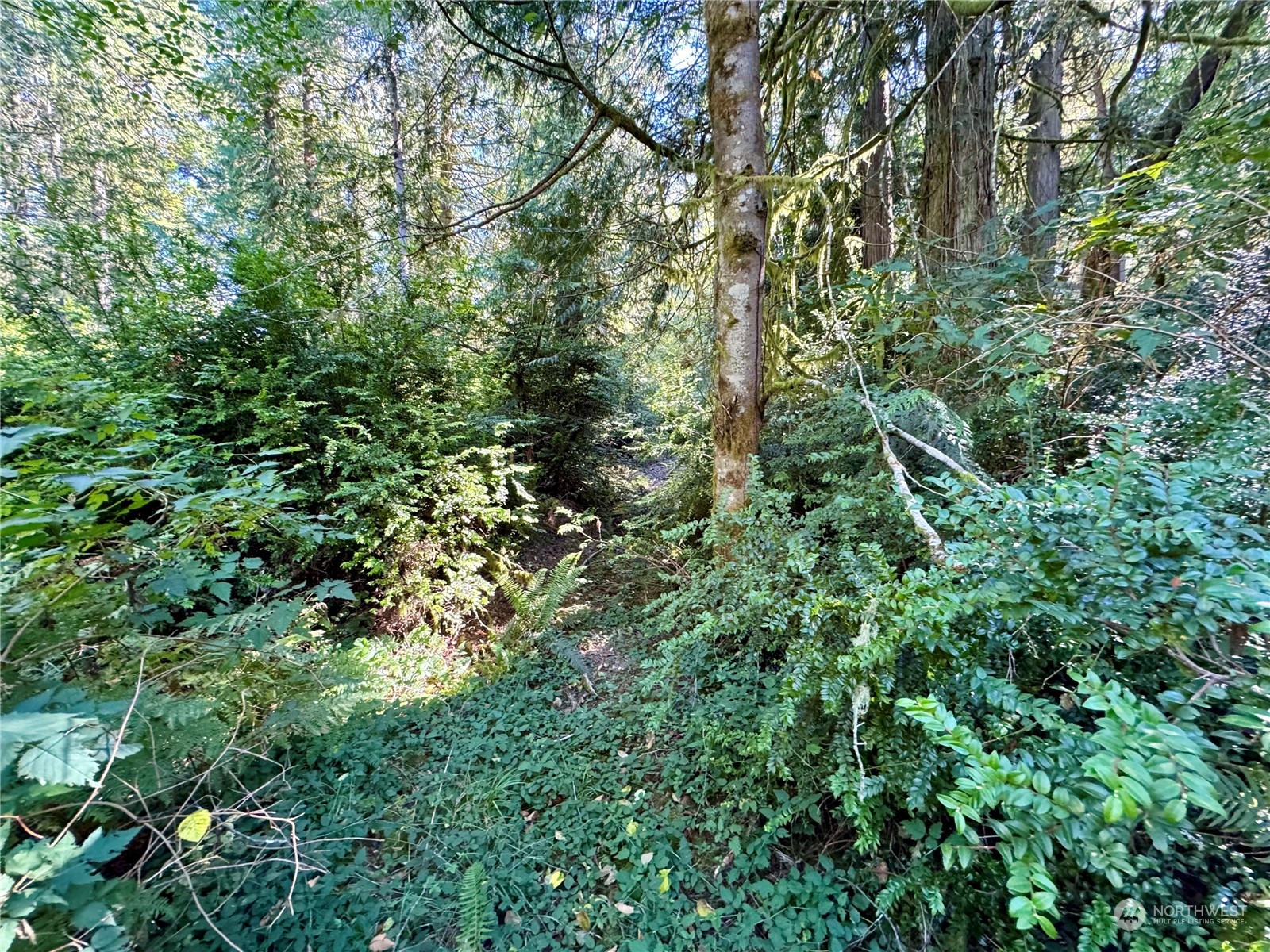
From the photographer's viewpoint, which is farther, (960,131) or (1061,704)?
(960,131)

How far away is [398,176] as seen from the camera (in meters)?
4.80

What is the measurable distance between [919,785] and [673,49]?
5.03 meters

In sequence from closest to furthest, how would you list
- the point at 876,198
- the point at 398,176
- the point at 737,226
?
the point at 737,226 < the point at 876,198 < the point at 398,176

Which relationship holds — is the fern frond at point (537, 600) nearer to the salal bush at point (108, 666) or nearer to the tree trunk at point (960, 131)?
the salal bush at point (108, 666)

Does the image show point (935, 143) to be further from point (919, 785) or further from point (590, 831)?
point (590, 831)

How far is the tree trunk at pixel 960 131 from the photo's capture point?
285 centimetres

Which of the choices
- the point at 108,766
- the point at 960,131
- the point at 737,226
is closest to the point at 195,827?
the point at 108,766

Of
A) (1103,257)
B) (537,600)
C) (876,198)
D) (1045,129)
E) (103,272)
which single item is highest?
(1045,129)

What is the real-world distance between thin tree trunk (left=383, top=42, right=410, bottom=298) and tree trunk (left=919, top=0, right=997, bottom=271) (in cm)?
403

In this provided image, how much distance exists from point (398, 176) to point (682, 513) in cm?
469

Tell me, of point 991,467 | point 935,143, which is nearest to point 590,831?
point 991,467

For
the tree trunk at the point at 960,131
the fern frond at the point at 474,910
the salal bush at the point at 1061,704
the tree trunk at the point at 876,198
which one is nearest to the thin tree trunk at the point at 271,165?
the tree trunk at the point at 876,198

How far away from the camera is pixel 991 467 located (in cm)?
233

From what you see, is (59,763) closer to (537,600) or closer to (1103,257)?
(537,600)
